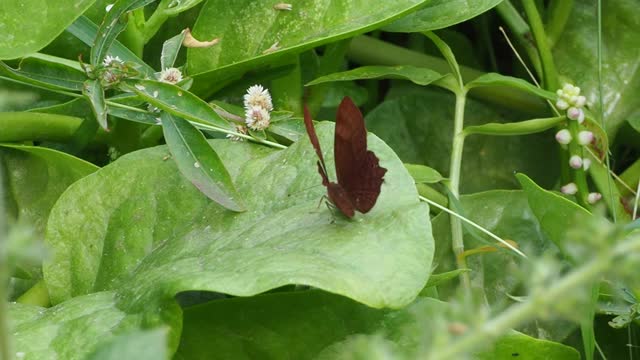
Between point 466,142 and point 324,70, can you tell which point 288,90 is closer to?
point 324,70

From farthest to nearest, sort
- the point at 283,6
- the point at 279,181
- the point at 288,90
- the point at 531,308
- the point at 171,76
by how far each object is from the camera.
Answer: the point at 288,90
the point at 283,6
the point at 171,76
the point at 279,181
the point at 531,308

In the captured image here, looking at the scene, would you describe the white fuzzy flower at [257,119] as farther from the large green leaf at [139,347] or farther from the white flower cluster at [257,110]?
the large green leaf at [139,347]

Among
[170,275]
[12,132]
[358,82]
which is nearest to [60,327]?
[170,275]

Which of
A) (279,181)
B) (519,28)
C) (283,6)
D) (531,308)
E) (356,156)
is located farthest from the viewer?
(519,28)

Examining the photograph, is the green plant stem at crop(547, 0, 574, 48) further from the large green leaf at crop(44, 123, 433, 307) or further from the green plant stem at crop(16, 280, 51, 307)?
the green plant stem at crop(16, 280, 51, 307)

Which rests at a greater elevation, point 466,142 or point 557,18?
point 557,18

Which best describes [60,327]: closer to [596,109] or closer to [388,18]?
[388,18]

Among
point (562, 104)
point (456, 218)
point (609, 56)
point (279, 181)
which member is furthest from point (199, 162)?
point (609, 56)
